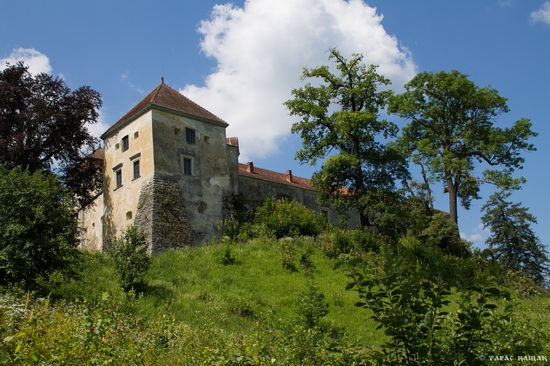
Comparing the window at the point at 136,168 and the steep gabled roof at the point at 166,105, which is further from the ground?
the steep gabled roof at the point at 166,105

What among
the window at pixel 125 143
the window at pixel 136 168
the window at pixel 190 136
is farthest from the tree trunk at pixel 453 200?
the window at pixel 125 143

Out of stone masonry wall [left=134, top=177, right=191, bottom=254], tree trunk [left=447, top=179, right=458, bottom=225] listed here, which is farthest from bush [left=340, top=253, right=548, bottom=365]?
tree trunk [left=447, top=179, right=458, bottom=225]

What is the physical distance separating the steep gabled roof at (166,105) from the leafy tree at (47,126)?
1954mm

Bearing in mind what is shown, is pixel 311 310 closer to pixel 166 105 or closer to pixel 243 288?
pixel 243 288

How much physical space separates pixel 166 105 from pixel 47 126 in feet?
22.1

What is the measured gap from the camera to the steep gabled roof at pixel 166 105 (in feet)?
99.9

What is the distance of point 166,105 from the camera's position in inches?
1200

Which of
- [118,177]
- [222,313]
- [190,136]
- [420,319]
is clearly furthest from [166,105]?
[420,319]

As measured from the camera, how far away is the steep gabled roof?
3045cm

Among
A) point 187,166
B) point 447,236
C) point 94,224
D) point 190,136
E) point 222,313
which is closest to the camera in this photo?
point 222,313

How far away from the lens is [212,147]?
31922 millimetres

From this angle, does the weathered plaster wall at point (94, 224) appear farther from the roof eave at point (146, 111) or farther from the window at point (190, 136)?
the window at point (190, 136)

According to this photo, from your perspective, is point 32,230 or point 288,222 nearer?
point 32,230

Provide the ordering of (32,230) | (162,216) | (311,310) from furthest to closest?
(162,216)
(32,230)
(311,310)
